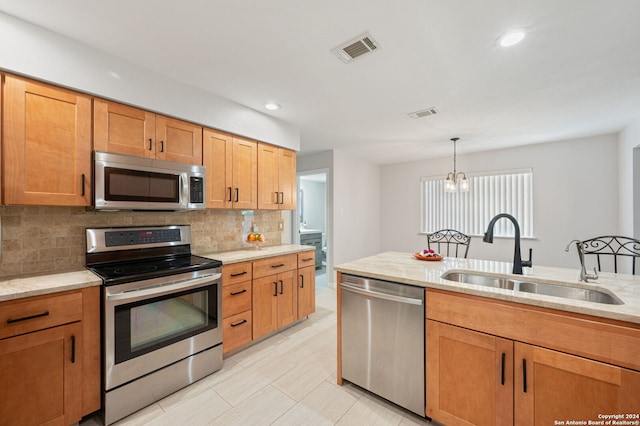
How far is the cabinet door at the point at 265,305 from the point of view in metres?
2.61

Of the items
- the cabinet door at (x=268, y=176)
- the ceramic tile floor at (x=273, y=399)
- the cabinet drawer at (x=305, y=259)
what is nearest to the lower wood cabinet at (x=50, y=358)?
the ceramic tile floor at (x=273, y=399)

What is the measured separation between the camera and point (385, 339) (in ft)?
5.87

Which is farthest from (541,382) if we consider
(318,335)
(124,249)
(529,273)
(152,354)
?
(124,249)

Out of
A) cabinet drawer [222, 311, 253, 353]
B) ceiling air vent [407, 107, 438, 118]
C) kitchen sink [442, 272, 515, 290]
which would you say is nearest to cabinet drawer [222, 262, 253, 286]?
cabinet drawer [222, 311, 253, 353]

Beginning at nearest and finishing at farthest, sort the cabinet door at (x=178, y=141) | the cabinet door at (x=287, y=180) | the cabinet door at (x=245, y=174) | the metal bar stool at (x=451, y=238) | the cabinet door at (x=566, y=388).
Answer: the cabinet door at (x=566, y=388) → the cabinet door at (x=178, y=141) → the cabinet door at (x=245, y=174) → the cabinet door at (x=287, y=180) → the metal bar stool at (x=451, y=238)

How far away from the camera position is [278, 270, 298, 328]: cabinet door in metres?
2.86

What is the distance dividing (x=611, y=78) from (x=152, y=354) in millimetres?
4206

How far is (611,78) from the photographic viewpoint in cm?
223

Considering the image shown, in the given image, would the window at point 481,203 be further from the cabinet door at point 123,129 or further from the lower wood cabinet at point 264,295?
the cabinet door at point 123,129

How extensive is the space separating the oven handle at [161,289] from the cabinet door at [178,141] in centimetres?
106

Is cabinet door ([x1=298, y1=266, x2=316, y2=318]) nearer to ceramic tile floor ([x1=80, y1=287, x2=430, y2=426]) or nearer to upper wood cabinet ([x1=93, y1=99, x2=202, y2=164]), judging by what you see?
ceramic tile floor ([x1=80, y1=287, x2=430, y2=426])

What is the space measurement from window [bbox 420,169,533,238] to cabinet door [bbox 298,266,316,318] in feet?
10.5

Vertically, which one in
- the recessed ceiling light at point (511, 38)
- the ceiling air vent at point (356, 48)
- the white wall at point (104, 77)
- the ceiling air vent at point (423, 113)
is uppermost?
the ceiling air vent at point (423, 113)

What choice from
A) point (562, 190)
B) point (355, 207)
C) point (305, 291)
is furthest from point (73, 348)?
point (562, 190)
